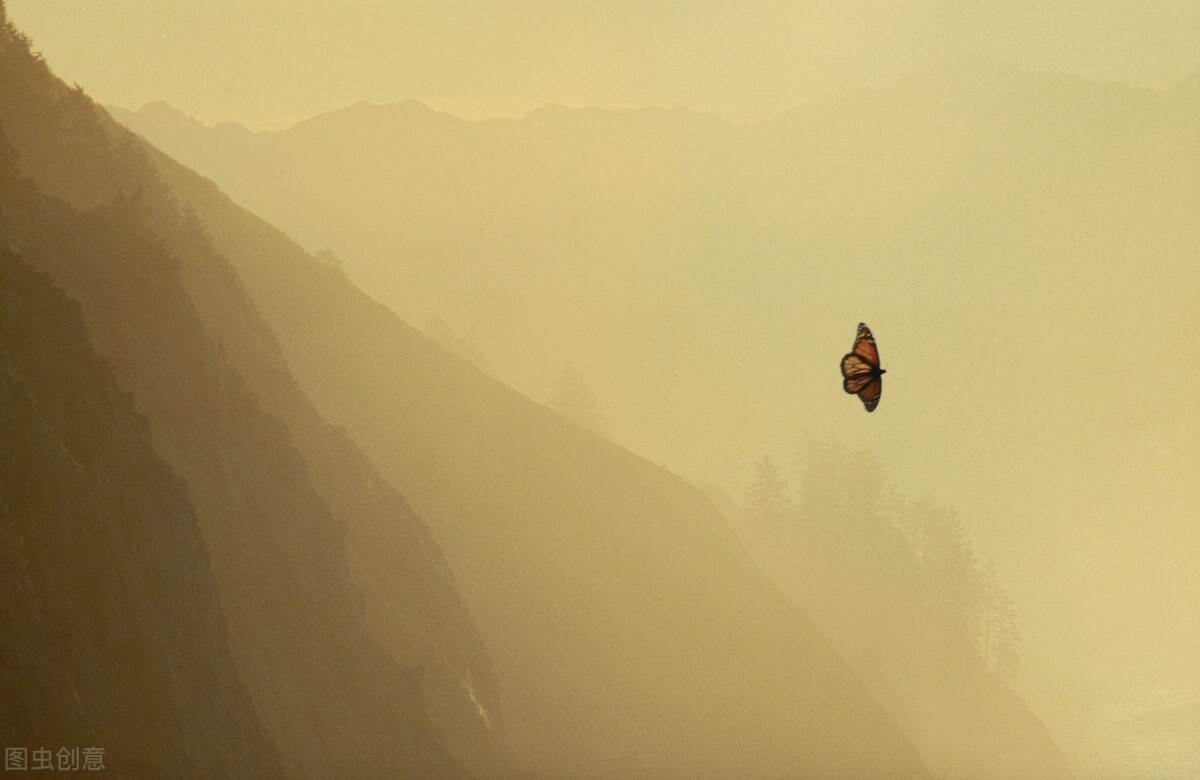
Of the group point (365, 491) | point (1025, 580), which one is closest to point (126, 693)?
point (365, 491)

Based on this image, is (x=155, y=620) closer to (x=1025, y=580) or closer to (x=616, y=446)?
(x=616, y=446)

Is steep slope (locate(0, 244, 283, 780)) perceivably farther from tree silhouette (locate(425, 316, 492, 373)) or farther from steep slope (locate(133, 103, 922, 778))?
tree silhouette (locate(425, 316, 492, 373))

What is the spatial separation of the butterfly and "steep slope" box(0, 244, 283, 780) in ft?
36.7

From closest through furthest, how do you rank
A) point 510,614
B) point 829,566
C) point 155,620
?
point 155,620 < point 510,614 < point 829,566

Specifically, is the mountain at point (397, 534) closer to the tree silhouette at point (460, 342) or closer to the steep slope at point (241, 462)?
the steep slope at point (241, 462)

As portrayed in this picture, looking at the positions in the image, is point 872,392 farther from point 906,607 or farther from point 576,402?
point 906,607

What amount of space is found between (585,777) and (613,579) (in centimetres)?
1137

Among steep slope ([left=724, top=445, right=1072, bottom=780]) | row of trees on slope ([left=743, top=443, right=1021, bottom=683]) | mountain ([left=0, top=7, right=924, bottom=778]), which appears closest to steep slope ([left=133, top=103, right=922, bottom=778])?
mountain ([left=0, top=7, right=924, bottom=778])

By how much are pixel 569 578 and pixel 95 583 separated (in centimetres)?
3199

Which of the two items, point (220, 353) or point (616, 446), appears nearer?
point (220, 353)

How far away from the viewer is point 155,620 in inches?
555

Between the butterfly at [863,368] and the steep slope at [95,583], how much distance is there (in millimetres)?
11181

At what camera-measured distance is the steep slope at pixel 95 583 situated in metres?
11.1

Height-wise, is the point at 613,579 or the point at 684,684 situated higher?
the point at 613,579
